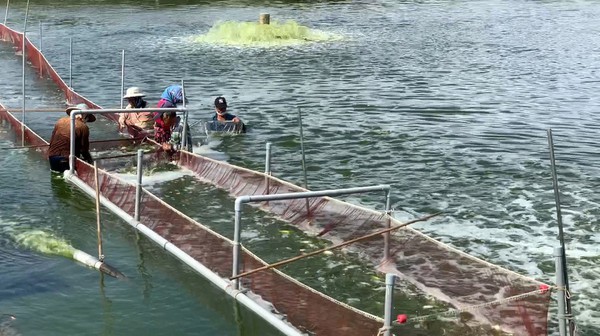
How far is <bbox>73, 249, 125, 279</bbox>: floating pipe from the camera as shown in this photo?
41.3 ft

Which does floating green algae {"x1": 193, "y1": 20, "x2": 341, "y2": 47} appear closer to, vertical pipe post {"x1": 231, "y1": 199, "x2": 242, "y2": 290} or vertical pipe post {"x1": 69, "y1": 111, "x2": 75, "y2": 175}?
vertical pipe post {"x1": 69, "y1": 111, "x2": 75, "y2": 175}

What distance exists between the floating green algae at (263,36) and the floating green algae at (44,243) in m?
28.3

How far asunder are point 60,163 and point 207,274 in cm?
781

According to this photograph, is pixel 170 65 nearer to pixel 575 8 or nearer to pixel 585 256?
pixel 585 256

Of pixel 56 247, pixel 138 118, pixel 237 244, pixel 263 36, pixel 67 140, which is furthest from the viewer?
pixel 263 36

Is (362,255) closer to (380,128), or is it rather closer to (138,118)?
(380,128)

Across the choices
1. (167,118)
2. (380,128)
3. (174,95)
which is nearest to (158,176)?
(167,118)

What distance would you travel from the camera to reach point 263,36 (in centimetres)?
4331

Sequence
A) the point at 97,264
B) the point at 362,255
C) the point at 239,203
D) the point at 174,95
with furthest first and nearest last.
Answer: the point at 174,95 → the point at 362,255 → the point at 97,264 → the point at 239,203

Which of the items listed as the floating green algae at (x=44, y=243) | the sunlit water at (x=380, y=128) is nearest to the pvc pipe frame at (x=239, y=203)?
the sunlit water at (x=380, y=128)

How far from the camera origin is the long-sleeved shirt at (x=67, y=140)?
17906 millimetres

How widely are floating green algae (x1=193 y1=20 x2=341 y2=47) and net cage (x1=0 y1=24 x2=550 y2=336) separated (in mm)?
27174

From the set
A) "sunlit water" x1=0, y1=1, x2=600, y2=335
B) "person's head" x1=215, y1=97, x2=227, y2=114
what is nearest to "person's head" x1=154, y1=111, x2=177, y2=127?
"sunlit water" x1=0, y1=1, x2=600, y2=335

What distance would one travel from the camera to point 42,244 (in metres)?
14.0
